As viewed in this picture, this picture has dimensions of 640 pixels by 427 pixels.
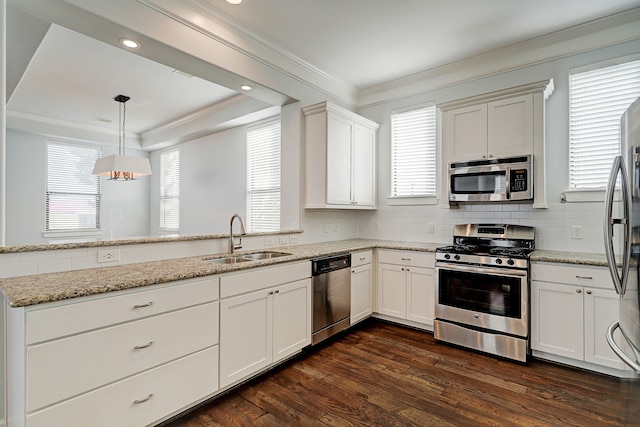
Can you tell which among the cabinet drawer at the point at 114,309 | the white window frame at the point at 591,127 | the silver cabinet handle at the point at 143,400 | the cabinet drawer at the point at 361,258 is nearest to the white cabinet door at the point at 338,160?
the cabinet drawer at the point at 361,258

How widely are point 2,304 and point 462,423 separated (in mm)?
2797

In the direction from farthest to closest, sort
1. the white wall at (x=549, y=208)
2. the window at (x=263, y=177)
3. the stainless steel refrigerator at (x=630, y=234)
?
the window at (x=263, y=177) → the white wall at (x=549, y=208) → the stainless steel refrigerator at (x=630, y=234)

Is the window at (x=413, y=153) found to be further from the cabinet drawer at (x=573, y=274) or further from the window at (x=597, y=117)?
the cabinet drawer at (x=573, y=274)

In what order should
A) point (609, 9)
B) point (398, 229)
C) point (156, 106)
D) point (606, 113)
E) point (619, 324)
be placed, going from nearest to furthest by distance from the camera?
point (619, 324), point (609, 9), point (606, 113), point (398, 229), point (156, 106)

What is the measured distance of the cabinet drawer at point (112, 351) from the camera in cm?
145

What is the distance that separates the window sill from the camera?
12.7 feet

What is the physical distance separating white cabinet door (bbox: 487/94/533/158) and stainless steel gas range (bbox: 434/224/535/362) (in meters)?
0.76

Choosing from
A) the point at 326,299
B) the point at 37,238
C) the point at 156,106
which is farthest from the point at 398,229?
the point at 37,238

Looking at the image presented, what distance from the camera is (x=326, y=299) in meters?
3.06

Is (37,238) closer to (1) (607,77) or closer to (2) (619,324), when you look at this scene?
(2) (619,324)

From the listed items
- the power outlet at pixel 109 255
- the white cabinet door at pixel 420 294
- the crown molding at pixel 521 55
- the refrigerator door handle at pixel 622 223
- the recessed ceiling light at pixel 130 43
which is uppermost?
the crown molding at pixel 521 55

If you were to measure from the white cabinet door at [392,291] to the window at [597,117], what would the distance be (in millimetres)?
1866

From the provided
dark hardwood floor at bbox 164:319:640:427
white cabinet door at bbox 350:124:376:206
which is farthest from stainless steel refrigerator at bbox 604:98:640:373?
white cabinet door at bbox 350:124:376:206

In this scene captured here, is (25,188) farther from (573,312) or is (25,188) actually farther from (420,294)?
(573,312)
